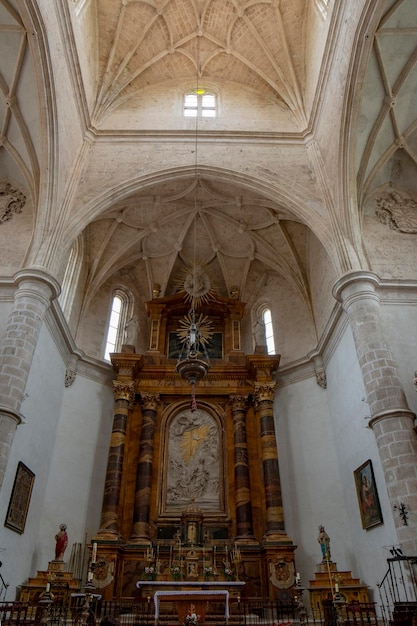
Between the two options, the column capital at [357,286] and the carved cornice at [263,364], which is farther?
the carved cornice at [263,364]

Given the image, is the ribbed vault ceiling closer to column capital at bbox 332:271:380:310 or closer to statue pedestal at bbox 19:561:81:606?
column capital at bbox 332:271:380:310

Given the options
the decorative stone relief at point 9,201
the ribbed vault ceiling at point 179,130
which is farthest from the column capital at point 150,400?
the decorative stone relief at point 9,201

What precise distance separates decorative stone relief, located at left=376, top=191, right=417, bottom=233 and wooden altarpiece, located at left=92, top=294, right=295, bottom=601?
5.64m

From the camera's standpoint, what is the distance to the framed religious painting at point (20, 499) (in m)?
10.9

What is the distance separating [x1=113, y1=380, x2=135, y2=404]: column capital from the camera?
1555 centimetres

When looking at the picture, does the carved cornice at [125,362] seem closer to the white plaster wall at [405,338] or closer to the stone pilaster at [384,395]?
the stone pilaster at [384,395]

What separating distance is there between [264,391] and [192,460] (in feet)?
10.3

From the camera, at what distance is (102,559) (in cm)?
1256

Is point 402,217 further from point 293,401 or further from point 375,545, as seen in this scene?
point 375,545

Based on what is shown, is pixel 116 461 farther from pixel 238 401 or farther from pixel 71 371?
pixel 238 401

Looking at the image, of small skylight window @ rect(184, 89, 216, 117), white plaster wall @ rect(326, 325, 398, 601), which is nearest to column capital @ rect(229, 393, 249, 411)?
white plaster wall @ rect(326, 325, 398, 601)

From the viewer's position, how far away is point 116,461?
14336 mm

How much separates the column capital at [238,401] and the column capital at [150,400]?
2420mm

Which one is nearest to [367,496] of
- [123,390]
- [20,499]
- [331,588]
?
[331,588]
